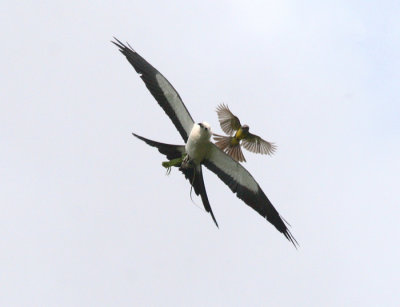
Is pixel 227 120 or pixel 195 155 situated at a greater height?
pixel 227 120

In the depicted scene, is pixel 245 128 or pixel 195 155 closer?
pixel 195 155

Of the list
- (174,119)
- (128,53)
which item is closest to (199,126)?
(174,119)

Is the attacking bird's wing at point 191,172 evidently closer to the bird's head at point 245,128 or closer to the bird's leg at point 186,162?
the bird's leg at point 186,162

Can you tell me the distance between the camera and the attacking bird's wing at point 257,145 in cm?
2011

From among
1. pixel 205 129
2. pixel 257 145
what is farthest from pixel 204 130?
pixel 257 145

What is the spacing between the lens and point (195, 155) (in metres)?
19.0

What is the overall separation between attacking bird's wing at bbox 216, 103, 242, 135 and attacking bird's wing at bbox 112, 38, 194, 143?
1.14m

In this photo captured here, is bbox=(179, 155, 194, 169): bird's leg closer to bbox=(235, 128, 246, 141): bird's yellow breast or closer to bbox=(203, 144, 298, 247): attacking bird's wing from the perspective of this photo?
bbox=(203, 144, 298, 247): attacking bird's wing

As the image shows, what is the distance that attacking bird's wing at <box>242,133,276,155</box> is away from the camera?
2011 cm

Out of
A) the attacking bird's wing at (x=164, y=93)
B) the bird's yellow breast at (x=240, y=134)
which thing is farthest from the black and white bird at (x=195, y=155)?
the bird's yellow breast at (x=240, y=134)

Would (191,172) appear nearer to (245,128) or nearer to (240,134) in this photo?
(240,134)

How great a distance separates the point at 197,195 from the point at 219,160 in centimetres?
82

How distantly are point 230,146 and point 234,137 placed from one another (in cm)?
21

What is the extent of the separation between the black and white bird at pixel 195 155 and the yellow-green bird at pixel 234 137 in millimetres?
662
